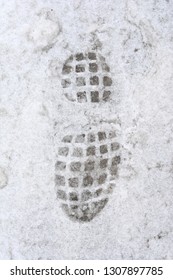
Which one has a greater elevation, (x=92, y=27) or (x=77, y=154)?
(x=92, y=27)

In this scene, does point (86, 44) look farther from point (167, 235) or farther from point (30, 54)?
point (167, 235)

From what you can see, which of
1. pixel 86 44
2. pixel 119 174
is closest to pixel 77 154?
pixel 119 174

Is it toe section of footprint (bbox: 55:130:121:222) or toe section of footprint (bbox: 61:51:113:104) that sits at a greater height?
toe section of footprint (bbox: 61:51:113:104)

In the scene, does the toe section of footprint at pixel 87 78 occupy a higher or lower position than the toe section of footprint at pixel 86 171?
higher
